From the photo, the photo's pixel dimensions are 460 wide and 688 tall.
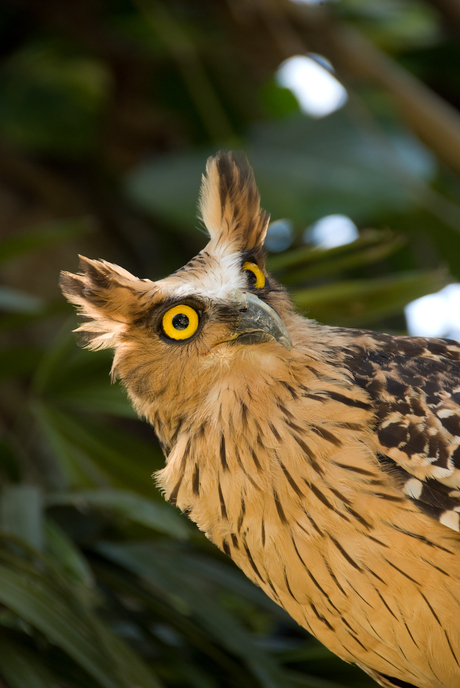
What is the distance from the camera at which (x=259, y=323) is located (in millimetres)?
1340

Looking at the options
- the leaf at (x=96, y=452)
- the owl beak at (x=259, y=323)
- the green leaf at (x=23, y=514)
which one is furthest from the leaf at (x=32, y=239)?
the owl beak at (x=259, y=323)

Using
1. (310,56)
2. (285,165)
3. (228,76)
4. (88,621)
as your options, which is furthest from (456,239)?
(88,621)

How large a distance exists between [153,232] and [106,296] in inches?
110

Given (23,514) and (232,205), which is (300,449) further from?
(23,514)

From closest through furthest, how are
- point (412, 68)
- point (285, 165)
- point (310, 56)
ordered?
1. point (285, 165)
2. point (310, 56)
3. point (412, 68)

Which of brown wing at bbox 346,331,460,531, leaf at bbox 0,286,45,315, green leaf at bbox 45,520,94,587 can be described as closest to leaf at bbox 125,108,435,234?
leaf at bbox 0,286,45,315

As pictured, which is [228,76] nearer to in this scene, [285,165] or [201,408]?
[285,165]

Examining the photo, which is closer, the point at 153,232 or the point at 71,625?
the point at 71,625

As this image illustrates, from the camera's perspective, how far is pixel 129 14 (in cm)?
417

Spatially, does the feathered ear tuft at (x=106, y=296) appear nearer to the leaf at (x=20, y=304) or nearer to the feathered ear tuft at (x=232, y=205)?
the feathered ear tuft at (x=232, y=205)

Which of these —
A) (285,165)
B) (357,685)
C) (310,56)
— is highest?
(310,56)

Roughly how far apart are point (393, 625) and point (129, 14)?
3.81 metres

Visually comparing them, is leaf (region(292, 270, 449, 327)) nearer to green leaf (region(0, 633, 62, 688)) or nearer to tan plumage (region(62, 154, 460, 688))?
tan plumage (region(62, 154, 460, 688))

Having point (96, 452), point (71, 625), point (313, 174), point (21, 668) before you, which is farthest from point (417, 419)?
point (313, 174)
